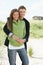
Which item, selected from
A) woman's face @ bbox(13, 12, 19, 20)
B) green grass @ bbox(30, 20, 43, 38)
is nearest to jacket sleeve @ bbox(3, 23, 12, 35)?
woman's face @ bbox(13, 12, 19, 20)

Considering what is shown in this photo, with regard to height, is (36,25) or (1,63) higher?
(36,25)

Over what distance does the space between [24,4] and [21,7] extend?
8 centimetres

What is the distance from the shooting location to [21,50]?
97.3 inches

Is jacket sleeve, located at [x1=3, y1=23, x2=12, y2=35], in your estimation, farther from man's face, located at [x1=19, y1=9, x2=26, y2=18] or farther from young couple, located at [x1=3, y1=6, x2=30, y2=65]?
man's face, located at [x1=19, y1=9, x2=26, y2=18]

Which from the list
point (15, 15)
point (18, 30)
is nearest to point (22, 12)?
point (15, 15)

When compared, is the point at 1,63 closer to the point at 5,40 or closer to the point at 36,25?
the point at 5,40

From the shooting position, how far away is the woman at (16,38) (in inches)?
96.9

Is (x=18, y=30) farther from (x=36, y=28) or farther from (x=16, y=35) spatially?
(x=36, y=28)

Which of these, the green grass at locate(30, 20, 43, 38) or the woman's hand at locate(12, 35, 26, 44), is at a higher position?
the green grass at locate(30, 20, 43, 38)

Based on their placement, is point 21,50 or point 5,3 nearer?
point 21,50

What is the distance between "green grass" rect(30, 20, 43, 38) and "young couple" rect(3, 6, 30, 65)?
11cm

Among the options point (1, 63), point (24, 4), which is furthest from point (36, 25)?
point (1, 63)

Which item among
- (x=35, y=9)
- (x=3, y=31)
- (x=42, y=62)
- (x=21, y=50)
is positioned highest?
(x=35, y=9)

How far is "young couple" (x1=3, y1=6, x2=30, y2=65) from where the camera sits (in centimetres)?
246
